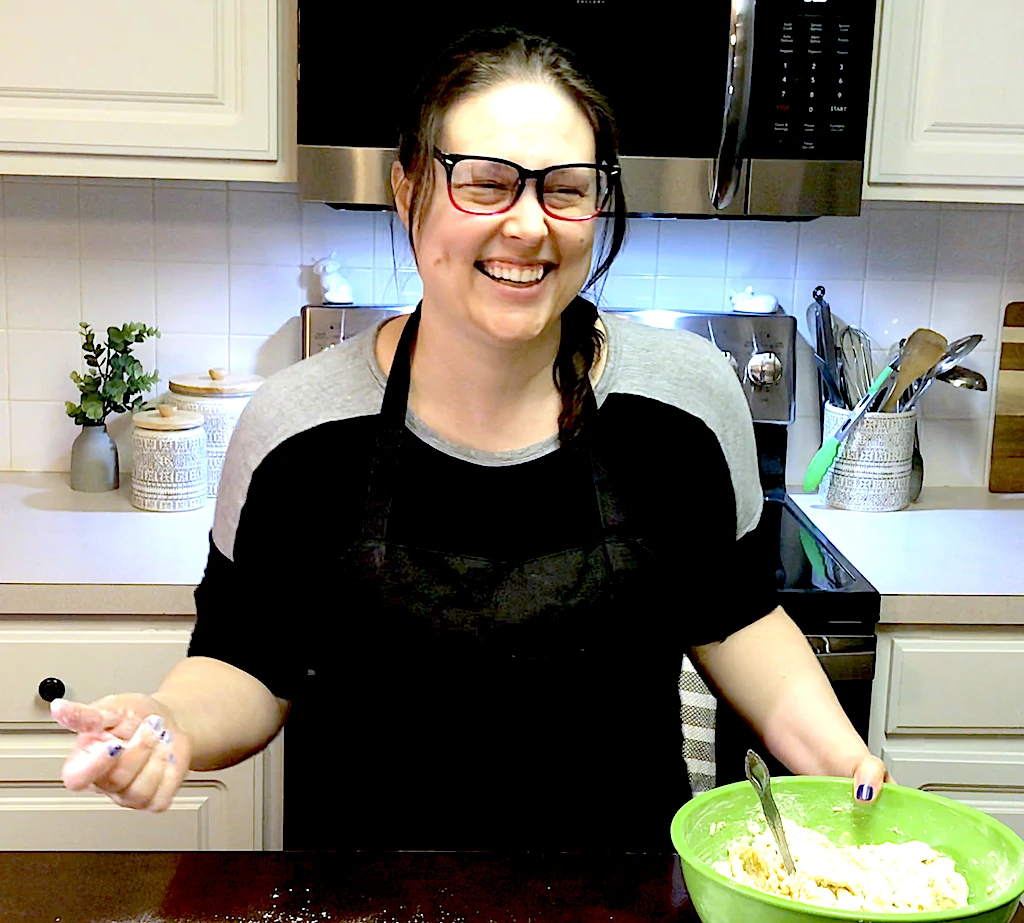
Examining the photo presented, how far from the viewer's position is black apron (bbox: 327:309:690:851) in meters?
1.28

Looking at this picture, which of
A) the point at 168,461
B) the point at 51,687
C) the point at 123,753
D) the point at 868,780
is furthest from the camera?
the point at 168,461

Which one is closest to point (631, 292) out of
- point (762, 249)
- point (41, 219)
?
point (762, 249)

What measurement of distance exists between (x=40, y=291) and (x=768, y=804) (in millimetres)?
1716

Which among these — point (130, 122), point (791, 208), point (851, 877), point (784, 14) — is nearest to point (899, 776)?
point (791, 208)

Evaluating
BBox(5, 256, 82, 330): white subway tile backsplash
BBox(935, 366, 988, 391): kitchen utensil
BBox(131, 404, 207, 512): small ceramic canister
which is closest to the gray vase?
BBox(131, 404, 207, 512): small ceramic canister

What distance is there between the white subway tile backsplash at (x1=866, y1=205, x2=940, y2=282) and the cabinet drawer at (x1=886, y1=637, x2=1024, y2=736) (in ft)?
2.49

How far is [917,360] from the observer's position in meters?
2.17

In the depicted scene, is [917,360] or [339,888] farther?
[917,360]

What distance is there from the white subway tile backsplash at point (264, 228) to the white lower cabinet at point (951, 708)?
1166 millimetres

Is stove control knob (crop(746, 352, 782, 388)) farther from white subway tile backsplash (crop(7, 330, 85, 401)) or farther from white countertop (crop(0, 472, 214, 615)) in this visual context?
white subway tile backsplash (crop(7, 330, 85, 401))

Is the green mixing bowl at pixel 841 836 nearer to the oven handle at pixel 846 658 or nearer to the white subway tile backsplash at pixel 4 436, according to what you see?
the oven handle at pixel 846 658

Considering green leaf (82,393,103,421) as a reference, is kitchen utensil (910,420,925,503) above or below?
below

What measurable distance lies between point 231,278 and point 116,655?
0.76m

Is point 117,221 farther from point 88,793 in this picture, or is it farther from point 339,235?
point 88,793
